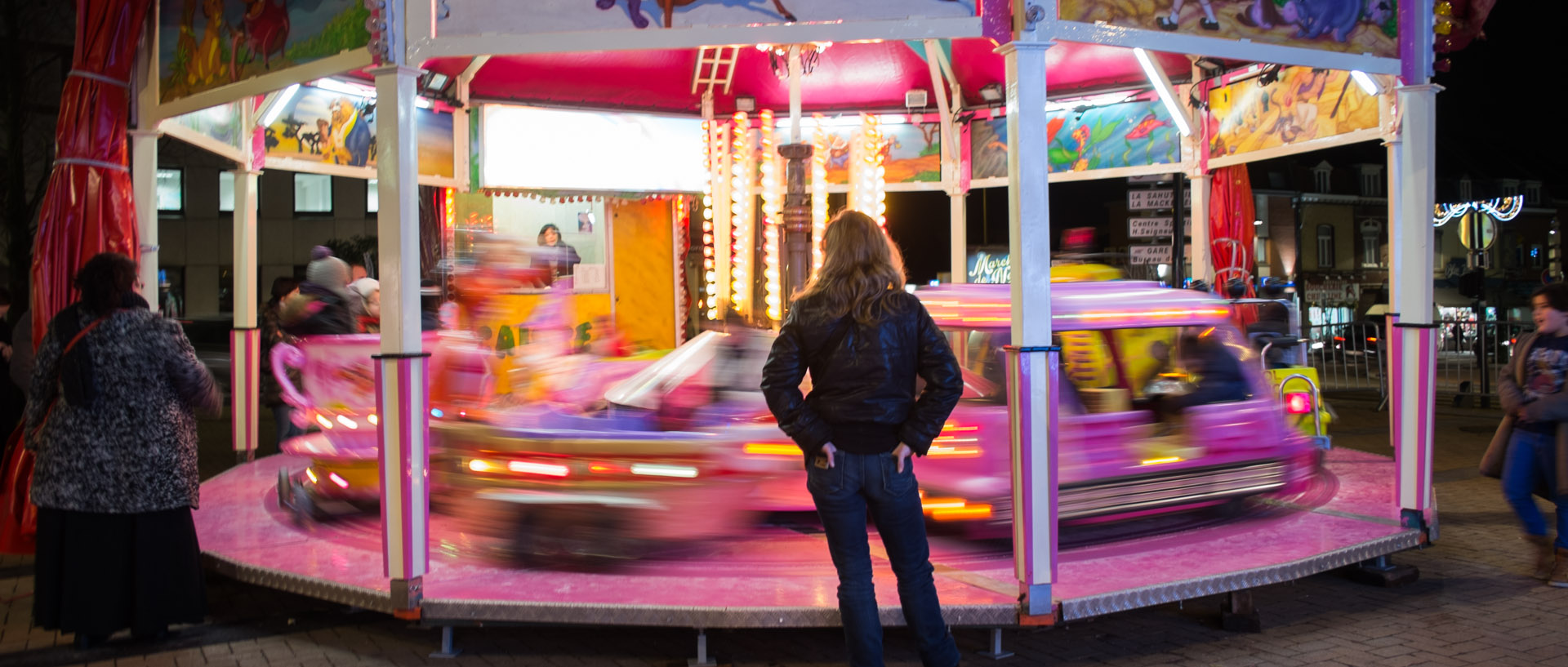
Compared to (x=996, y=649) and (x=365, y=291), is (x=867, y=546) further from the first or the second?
(x=365, y=291)

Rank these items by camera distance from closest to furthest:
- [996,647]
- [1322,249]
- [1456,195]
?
[996,647], [1456,195], [1322,249]

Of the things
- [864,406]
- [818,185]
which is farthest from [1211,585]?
[818,185]

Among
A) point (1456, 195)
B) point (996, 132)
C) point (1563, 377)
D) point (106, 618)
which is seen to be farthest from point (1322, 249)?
point (106, 618)

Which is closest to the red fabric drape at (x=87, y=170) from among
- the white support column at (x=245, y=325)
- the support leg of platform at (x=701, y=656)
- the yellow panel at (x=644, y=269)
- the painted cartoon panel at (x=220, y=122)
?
the painted cartoon panel at (x=220, y=122)

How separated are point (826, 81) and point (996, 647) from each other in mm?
8145

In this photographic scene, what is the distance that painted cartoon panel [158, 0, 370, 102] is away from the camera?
525 cm

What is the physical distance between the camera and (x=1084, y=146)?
11.3 m

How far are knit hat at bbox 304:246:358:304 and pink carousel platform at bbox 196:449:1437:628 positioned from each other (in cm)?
178

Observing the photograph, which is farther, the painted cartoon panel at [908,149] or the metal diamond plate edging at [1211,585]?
the painted cartoon panel at [908,149]

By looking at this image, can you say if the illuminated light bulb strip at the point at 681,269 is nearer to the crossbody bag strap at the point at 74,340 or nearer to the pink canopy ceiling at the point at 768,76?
the pink canopy ceiling at the point at 768,76

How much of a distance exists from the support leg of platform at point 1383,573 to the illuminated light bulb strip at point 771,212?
661cm

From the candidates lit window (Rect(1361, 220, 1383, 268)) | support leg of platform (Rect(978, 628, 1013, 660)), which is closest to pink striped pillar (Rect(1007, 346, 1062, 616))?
support leg of platform (Rect(978, 628, 1013, 660))

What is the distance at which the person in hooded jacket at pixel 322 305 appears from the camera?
7.84m

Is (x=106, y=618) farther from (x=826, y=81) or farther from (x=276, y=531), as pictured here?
(x=826, y=81)
